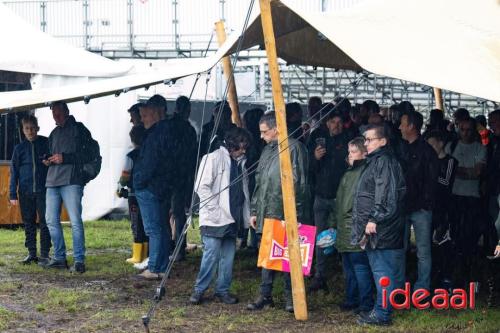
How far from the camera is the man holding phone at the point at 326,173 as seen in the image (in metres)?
11.4

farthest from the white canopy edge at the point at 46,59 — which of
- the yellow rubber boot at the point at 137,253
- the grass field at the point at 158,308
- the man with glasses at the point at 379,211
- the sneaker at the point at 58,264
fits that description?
the man with glasses at the point at 379,211

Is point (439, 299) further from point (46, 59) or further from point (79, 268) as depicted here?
point (46, 59)

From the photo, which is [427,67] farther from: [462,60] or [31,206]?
[31,206]

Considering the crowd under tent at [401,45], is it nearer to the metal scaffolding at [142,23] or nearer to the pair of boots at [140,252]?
the pair of boots at [140,252]

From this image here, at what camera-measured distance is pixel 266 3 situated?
32.4 ft

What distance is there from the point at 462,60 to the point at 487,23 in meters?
1.25

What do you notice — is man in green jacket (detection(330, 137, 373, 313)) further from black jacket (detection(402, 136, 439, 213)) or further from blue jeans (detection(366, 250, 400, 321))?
black jacket (detection(402, 136, 439, 213))

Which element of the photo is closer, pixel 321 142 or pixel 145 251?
pixel 321 142

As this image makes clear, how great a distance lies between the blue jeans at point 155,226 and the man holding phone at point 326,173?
181 cm

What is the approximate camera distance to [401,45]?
9703mm

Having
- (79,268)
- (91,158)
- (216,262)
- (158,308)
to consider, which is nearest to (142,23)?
(91,158)

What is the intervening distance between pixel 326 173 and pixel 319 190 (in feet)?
0.72

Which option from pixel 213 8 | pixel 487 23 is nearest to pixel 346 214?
pixel 487 23

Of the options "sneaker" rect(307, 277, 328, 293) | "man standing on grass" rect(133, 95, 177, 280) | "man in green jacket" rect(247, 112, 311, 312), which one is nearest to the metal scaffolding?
"man standing on grass" rect(133, 95, 177, 280)
